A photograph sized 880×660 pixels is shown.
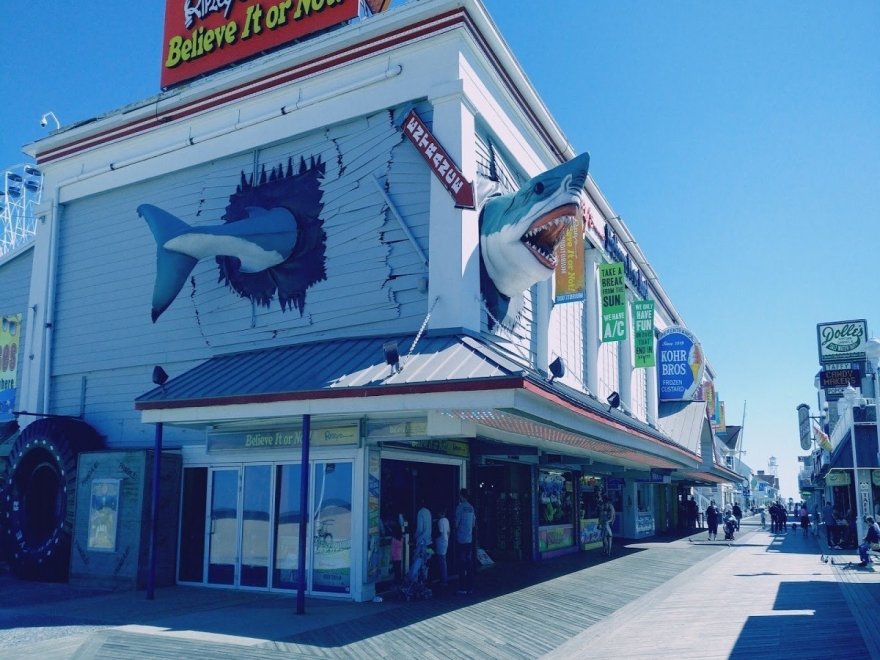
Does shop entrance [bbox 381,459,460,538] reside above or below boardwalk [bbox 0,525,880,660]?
above

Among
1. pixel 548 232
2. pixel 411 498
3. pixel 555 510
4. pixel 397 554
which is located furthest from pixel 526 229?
pixel 555 510

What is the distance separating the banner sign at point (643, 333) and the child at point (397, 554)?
13.1 meters

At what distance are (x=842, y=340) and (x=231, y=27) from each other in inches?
2047

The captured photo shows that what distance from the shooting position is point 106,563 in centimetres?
1409

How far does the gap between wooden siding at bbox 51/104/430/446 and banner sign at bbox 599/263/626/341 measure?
28.8ft

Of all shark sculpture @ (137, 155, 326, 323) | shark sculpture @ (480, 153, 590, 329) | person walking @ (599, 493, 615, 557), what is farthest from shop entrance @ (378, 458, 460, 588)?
person walking @ (599, 493, 615, 557)

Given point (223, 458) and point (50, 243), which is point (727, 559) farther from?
point (50, 243)

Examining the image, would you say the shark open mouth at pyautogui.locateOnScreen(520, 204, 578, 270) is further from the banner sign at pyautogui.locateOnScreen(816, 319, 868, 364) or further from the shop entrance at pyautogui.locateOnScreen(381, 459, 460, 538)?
the banner sign at pyautogui.locateOnScreen(816, 319, 868, 364)

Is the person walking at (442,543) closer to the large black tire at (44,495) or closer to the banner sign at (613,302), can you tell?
the large black tire at (44,495)

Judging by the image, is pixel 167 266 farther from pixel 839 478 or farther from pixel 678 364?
pixel 839 478

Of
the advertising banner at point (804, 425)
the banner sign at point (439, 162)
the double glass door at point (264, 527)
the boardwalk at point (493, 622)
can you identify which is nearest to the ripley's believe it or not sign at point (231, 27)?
the banner sign at point (439, 162)

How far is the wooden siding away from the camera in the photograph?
1387cm

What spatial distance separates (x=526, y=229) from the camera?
13.1m

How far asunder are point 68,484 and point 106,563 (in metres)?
2.26
